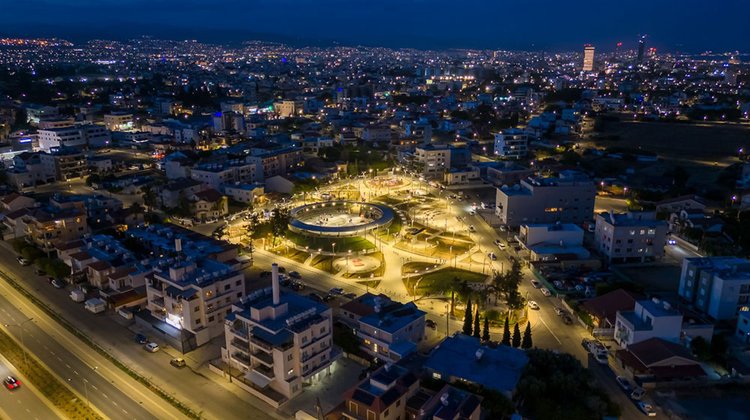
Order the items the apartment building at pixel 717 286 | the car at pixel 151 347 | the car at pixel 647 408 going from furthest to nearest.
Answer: the apartment building at pixel 717 286 < the car at pixel 151 347 < the car at pixel 647 408

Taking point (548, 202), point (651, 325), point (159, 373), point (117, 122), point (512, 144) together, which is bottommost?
point (159, 373)

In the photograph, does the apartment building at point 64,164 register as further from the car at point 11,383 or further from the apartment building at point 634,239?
the apartment building at point 634,239

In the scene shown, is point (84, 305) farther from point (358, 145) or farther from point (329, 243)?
point (358, 145)

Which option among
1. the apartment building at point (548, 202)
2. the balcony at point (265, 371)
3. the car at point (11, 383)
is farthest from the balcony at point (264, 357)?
the apartment building at point (548, 202)

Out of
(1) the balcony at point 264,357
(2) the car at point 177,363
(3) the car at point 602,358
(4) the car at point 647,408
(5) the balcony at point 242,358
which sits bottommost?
(2) the car at point 177,363

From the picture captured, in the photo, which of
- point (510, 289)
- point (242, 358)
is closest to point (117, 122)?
point (242, 358)

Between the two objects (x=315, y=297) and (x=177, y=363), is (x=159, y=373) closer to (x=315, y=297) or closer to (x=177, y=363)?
(x=177, y=363)
